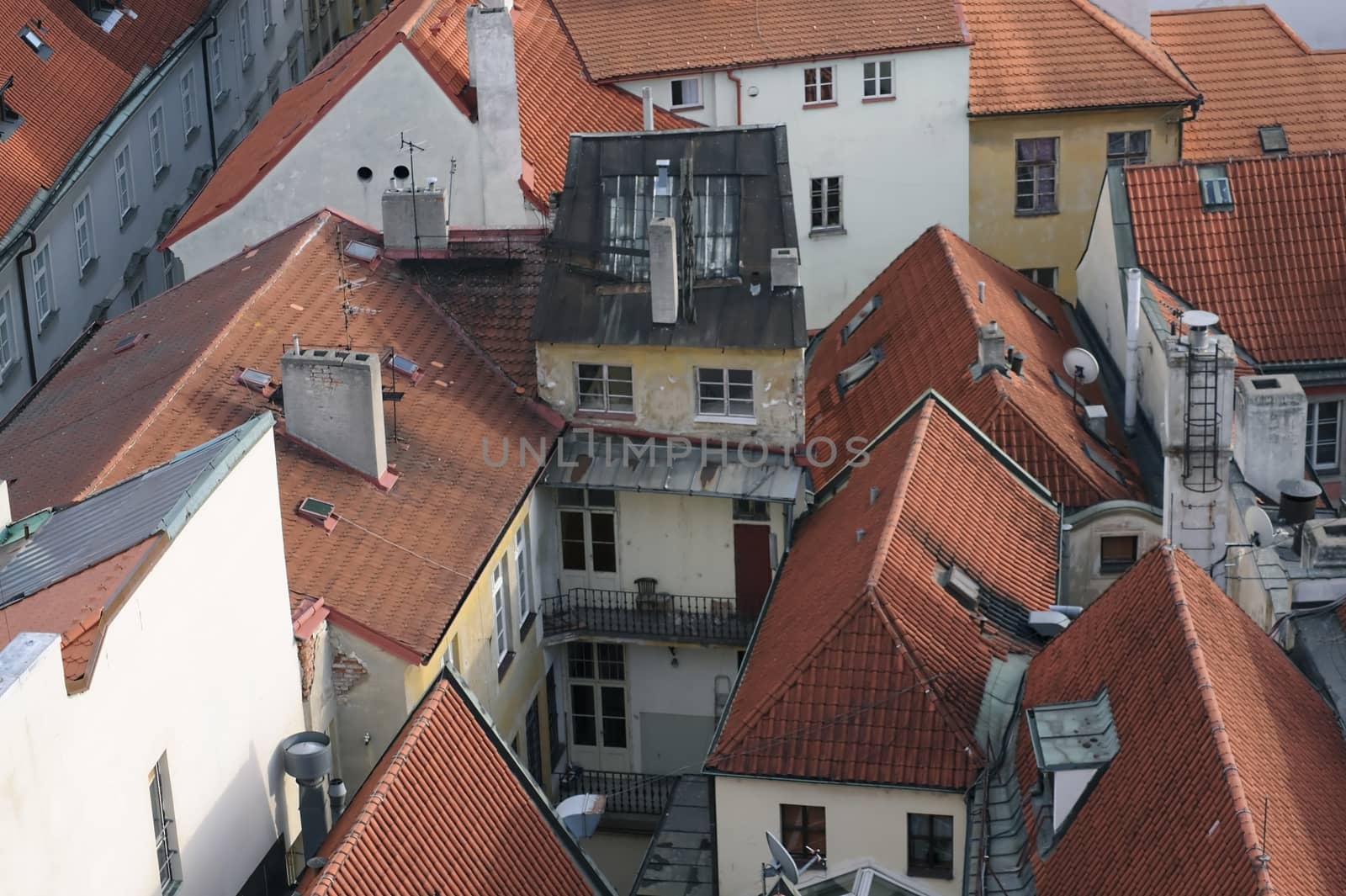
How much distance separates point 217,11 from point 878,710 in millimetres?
41371

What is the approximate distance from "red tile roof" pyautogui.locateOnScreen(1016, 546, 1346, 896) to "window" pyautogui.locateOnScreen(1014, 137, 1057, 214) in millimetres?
26502

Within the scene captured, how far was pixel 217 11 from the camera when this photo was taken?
70250mm

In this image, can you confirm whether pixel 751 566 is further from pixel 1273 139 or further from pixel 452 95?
pixel 1273 139

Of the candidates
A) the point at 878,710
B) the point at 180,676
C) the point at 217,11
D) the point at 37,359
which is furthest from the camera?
the point at 217,11

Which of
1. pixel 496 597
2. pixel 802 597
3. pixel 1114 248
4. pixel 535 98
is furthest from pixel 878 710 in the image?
pixel 535 98

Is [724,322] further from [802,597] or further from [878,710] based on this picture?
[878,710]

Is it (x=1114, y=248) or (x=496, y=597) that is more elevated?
(x=1114, y=248)

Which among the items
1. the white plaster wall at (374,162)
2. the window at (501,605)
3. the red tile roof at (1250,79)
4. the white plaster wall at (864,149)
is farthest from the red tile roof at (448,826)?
the red tile roof at (1250,79)

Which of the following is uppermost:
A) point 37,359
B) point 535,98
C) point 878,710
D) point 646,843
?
point 535,98

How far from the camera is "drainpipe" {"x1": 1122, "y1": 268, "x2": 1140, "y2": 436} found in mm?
48156

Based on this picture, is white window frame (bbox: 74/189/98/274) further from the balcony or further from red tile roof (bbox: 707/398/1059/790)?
red tile roof (bbox: 707/398/1059/790)

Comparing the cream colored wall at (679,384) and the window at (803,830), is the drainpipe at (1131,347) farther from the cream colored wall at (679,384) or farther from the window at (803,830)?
the window at (803,830)

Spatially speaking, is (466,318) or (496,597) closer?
(496,597)

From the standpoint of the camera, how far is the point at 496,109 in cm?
5094
